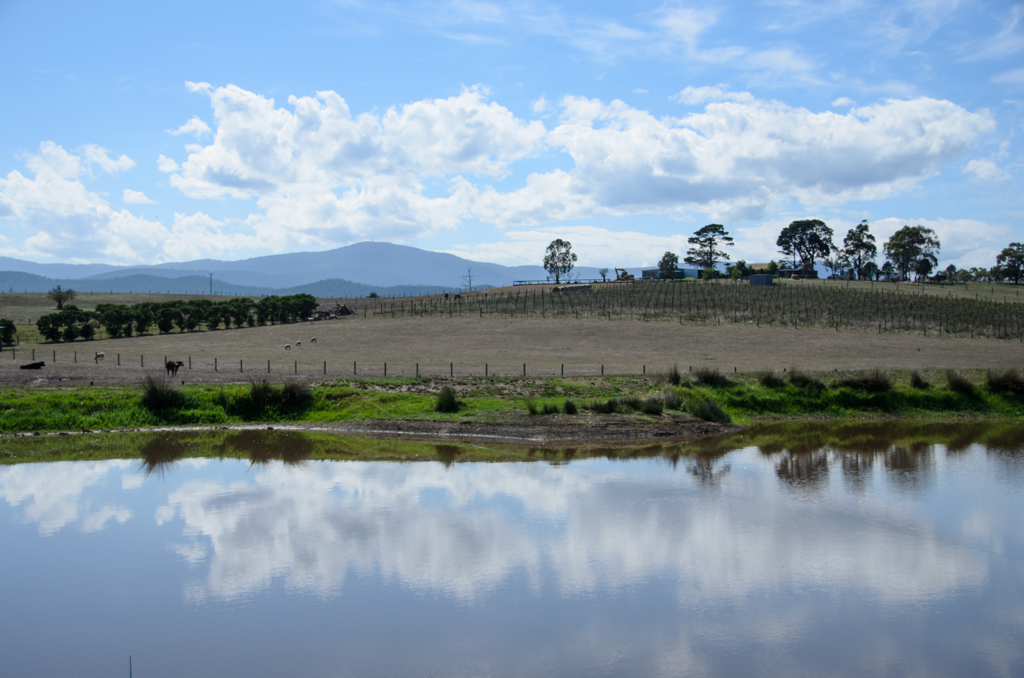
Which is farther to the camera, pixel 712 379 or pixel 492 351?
pixel 492 351

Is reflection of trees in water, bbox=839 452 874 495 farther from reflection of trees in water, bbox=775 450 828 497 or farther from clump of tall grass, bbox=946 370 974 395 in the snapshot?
clump of tall grass, bbox=946 370 974 395

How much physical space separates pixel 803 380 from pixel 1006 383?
30.9 ft

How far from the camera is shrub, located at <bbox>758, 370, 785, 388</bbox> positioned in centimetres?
3081

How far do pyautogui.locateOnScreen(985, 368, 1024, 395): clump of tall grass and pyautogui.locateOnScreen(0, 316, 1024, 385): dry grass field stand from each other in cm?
690

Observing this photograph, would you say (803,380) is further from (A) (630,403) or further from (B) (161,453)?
(B) (161,453)

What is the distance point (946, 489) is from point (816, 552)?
295 inches

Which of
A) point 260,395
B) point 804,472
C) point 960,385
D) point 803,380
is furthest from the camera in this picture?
point 803,380

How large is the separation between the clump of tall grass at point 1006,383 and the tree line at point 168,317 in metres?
58.2

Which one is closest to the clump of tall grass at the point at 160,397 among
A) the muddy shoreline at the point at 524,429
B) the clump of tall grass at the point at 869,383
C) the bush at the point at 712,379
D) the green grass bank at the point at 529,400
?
the green grass bank at the point at 529,400

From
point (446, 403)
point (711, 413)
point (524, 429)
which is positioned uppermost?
point (446, 403)

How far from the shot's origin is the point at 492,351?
1785 inches

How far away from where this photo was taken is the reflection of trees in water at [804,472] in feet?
59.5

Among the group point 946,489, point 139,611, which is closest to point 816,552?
point 946,489

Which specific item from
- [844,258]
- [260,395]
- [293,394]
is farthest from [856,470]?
[844,258]
